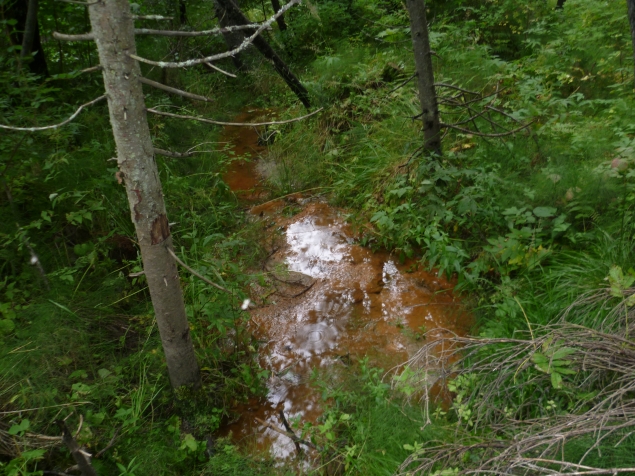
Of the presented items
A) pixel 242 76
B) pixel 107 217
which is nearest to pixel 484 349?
pixel 107 217

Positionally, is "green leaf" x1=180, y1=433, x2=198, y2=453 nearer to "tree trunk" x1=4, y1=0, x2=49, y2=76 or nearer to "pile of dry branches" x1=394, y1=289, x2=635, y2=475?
"pile of dry branches" x1=394, y1=289, x2=635, y2=475

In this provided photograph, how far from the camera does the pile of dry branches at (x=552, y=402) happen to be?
5.91 ft

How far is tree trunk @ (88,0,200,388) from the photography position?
2.05 metres

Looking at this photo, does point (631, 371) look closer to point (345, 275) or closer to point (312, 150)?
point (345, 275)

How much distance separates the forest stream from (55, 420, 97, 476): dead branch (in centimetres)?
106

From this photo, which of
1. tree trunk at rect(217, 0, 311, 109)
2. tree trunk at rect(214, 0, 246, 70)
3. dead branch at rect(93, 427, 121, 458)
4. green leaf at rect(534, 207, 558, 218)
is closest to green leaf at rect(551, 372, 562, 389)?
green leaf at rect(534, 207, 558, 218)

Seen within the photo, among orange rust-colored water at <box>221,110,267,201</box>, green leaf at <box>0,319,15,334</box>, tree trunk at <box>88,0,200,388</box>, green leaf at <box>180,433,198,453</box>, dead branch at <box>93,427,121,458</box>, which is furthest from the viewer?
orange rust-colored water at <box>221,110,267,201</box>

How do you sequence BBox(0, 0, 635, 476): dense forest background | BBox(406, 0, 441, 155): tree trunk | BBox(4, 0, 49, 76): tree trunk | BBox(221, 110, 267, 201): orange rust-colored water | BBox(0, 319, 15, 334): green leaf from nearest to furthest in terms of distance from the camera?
BBox(0, 0, 635, 476): dense forest background
BBox(0, 319, 15, 334): green leaf
BBox(406, 0, 441, 155): tree trunk
BBox(4, 0, 49, 76): tree trunk
BBox(221, 110, 267, 201): orange rust-colored water

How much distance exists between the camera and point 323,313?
157 inches

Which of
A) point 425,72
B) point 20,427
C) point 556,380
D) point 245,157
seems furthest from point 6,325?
point 245,157

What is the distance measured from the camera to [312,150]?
635 cm

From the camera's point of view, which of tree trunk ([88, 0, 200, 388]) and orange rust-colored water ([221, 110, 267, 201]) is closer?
tree trunk ([88, 0, 200, 388])

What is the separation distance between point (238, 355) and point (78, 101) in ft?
14.6

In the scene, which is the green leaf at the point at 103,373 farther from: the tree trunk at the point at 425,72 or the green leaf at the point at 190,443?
the tree trunk at the point at 425,72
